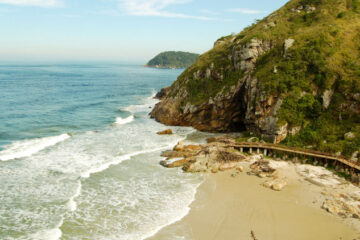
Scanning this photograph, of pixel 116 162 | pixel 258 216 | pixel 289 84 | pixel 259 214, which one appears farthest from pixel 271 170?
pixel 116 162

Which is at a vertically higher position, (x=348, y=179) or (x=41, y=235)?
(x=348, y=179)

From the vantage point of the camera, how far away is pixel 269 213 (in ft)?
71.4

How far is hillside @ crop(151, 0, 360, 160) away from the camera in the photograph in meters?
34.3

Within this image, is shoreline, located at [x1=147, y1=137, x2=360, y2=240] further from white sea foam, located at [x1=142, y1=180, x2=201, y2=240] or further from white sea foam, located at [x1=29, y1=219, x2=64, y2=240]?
white sea foam, located at [x1=29, y1=219, x2=64, y2=240]

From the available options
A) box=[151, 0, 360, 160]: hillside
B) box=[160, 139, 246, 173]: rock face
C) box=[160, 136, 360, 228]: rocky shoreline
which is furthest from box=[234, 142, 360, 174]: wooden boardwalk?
box=[160, 139, 246, 173]: rock face

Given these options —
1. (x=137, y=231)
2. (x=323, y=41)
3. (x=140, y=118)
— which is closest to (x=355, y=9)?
(x=323, y=41)

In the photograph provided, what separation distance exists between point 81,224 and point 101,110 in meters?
45.3

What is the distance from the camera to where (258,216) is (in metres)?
21.4

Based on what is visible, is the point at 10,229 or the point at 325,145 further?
the point at 325,145

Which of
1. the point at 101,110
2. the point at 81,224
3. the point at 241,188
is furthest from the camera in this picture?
the point at 101,110

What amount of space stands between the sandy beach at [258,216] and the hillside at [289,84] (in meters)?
9.87

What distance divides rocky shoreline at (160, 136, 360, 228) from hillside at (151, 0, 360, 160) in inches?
185

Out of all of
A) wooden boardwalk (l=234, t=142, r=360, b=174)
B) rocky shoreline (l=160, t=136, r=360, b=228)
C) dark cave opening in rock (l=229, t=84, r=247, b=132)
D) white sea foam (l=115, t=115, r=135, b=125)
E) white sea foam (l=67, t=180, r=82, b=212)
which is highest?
dark cave opening in rock (l=229, t=84, r=247, b=132)

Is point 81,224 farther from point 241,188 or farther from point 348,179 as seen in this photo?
point 348,179
